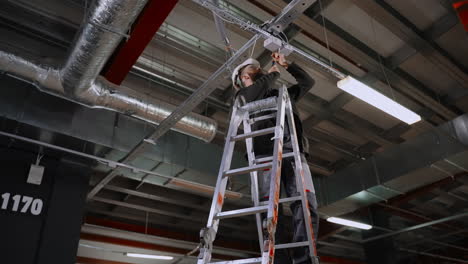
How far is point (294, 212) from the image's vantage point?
2408mm

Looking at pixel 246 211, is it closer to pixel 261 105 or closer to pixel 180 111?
pixel 261 105

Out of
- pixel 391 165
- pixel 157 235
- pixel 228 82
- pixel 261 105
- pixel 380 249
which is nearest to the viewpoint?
pixel 261 105

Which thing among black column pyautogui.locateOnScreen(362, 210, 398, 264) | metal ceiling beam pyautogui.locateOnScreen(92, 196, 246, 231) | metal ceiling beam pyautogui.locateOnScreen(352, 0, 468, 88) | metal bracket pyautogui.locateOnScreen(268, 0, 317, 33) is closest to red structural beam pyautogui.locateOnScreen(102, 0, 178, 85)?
metal bracket pyautogui.locateOnScreen(268, 0, 317, 33)

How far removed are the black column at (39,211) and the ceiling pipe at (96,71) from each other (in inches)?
51.7

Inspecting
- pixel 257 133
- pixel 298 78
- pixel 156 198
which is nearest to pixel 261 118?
pixel 257 133

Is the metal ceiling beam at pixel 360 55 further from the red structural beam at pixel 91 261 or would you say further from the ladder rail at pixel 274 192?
the red structural beam at pixel 91 261

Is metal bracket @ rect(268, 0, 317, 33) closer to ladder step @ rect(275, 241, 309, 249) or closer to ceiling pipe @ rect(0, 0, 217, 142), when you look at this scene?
ceiling pipe @ rect(0, 0, 217, 142)

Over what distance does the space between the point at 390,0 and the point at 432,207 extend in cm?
666

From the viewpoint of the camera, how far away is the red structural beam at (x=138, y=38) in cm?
355

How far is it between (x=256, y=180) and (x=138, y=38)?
2.13m

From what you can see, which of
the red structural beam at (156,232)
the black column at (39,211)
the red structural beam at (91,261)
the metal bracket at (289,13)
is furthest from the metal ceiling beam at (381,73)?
the red structural beam at (91,261)

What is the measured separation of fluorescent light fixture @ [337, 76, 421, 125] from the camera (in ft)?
11.5

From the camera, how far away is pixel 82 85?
12.9 ft

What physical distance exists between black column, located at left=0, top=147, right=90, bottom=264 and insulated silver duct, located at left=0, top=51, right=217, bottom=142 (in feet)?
4.25
